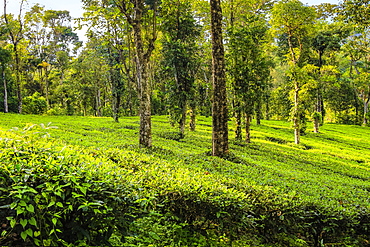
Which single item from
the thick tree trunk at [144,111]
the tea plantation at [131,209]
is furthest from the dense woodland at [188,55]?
the tea plantation at [131,209]

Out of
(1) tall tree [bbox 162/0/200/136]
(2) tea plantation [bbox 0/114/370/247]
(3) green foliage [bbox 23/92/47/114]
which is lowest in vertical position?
(2) tea plantation [bbox 0/114/370/247]

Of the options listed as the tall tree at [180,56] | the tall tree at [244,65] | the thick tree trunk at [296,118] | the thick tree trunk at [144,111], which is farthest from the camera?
the thick tree trunk at [296,118]

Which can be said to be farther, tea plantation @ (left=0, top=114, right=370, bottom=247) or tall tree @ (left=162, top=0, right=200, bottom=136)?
tall tree @ (left=162, top=0, right=200, bottom=136)

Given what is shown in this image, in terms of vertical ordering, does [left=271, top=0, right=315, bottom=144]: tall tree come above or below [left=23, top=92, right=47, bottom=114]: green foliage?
above

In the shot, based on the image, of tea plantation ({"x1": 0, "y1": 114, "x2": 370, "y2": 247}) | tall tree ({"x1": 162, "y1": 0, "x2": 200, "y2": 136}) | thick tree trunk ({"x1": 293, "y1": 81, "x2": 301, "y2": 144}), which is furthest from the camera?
thick tree trunk ({"x1": 293, "y1": 81, "x2": 301, "y2": 144})

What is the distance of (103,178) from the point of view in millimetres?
3191

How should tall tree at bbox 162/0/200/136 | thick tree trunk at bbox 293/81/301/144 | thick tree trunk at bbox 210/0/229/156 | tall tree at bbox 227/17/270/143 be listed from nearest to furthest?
thick tree trunk at bbox 210/0/229/156 → tall tree at bbox 162/0/200/136 → tall tree at bbox 227/17/270/143 → thick tree trunk at bbox 293/81/301/144

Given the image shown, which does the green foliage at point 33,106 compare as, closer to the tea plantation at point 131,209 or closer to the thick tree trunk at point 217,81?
the thick tree trunk at point 217,81

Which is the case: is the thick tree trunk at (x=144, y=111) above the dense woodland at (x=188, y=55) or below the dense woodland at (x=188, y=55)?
below

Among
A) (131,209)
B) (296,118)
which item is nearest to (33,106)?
(296,118)

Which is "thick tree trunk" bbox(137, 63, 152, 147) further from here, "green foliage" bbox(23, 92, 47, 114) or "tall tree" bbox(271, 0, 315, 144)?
"green foliage" bbox(23, 92, 47, 114)

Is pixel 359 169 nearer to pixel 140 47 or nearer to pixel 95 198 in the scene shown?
pixel 140 47

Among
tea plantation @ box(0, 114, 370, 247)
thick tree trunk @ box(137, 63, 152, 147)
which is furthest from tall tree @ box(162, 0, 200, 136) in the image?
tea plantation @ box(0, 114, 370, 247)

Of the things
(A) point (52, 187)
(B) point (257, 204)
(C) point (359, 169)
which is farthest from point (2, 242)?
(C) point (359, 169)
